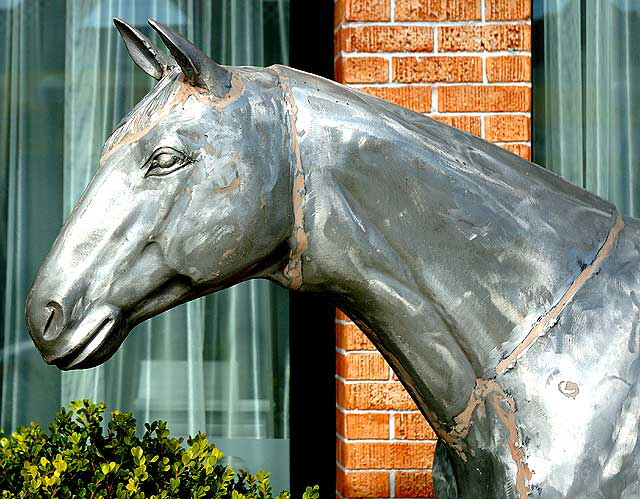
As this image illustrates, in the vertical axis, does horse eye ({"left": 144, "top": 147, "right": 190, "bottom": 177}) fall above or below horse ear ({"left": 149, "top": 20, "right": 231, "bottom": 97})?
below

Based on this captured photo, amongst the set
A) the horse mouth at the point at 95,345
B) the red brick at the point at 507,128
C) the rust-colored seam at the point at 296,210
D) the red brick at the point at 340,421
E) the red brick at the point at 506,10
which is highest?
the red brick at the point at 506,10

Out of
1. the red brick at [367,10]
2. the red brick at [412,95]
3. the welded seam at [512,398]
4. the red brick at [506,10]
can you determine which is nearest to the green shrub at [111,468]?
the welded seam at [512,398]

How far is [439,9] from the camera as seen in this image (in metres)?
2.78

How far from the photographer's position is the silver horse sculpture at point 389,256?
1334mm

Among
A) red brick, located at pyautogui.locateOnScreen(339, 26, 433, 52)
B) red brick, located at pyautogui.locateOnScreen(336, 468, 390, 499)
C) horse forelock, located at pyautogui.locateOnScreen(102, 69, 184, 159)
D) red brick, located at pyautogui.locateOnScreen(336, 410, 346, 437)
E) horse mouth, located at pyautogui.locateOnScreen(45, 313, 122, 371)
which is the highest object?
red brick, located at pyautogui.locateOnScreen(339, 26, 433, 52)

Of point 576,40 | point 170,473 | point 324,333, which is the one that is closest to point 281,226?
point 170,473

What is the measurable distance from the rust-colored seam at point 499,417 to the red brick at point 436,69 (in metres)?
1.55

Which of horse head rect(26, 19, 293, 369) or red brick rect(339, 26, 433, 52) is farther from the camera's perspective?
red brick rect(339, 26, 433, 52)

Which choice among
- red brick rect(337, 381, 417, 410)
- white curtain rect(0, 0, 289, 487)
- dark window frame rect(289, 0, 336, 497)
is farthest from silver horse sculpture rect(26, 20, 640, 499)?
white curtain rect(0, 0, 289, 487)

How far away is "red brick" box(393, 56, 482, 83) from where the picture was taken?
278cm

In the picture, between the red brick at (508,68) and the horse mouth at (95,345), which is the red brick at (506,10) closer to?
the red brick at (508,68)

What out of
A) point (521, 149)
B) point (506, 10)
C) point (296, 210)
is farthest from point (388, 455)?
point (296, 210)

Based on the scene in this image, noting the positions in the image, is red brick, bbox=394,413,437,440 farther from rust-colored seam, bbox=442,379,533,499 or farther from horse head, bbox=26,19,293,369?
horse head, bbox=26,19,293,369

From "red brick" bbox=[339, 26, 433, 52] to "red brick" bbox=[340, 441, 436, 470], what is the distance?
118 centimetres
